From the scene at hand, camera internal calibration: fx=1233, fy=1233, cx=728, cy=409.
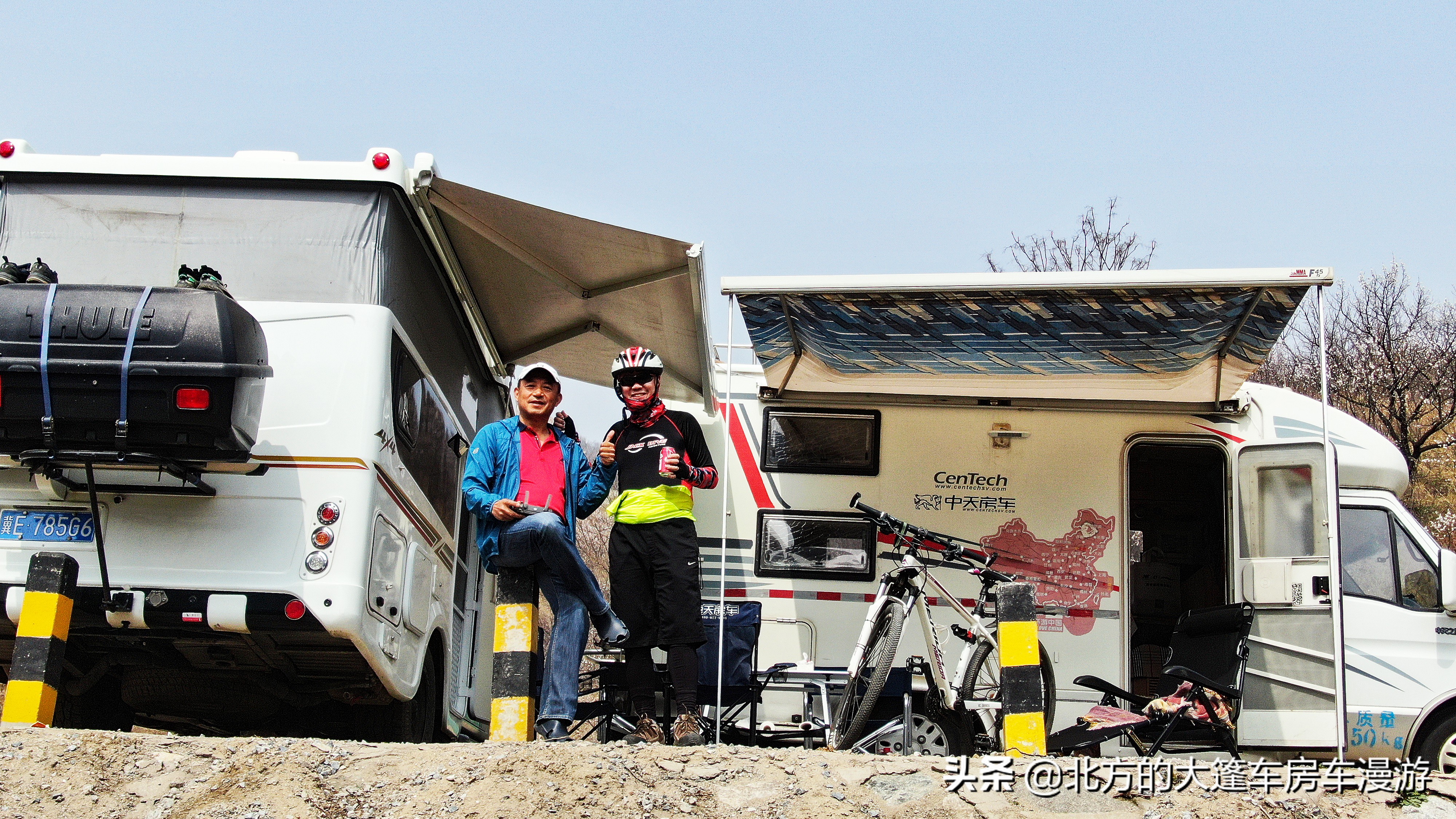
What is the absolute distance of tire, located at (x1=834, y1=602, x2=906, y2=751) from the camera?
5.74 meters

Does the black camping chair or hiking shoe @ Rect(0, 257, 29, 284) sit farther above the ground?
hiking shoe @ Rect(0, 257, 29, 284)

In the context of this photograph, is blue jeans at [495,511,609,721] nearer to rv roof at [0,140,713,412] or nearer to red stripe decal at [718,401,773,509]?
rv roof at [0,140,713,412]

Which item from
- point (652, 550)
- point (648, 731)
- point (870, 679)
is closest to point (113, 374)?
point (652, 550)

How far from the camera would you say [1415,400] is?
20.7 m

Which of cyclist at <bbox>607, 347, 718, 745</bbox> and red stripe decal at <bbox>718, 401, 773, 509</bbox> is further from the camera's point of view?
red stripe decal at <bbox>718, 401, 773, 509</bbox>

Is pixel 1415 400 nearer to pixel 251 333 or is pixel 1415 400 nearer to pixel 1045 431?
pixel 1045 431

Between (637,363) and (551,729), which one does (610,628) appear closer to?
(551,729)

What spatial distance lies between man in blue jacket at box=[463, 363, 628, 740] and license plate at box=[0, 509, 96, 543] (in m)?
1.53

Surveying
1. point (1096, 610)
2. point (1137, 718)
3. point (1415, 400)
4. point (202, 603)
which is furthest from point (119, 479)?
point (1415, 400)

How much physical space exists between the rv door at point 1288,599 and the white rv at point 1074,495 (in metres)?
0.01

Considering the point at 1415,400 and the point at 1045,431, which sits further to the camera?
the point at 1415,400

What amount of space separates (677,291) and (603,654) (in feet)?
6.47

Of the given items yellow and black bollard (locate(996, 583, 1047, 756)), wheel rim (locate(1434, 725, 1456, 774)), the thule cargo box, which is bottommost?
wheel rim (locate(1434, 725, 1456, 774))

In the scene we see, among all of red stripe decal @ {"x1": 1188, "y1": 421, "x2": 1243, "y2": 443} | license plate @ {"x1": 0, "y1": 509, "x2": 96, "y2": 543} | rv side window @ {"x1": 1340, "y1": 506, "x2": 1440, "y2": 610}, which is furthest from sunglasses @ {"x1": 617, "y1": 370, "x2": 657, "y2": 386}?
rv side window @ {"x1": 1340, "y1": 506, "x2": 1440, "y2": 610}
